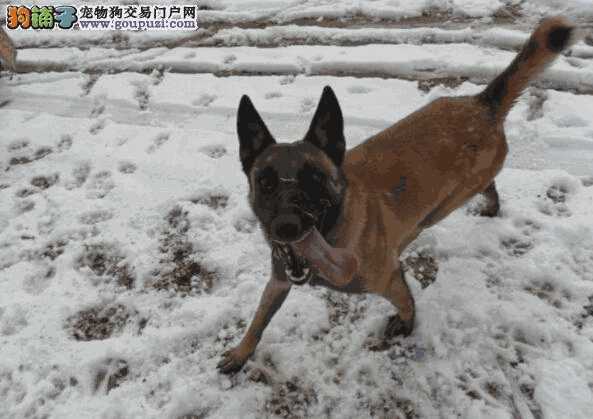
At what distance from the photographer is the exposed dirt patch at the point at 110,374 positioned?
122 inches

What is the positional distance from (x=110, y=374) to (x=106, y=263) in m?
0.98

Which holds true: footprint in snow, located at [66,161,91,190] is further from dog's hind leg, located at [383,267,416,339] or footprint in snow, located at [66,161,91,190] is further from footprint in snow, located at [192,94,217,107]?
dog's hind leg, located at [383,267,416,339]

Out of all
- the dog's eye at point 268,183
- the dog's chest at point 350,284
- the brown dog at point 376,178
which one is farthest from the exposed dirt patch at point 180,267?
the dog's eye at point 268,183

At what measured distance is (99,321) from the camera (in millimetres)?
3451

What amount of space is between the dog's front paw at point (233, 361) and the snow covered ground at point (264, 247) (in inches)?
2.0

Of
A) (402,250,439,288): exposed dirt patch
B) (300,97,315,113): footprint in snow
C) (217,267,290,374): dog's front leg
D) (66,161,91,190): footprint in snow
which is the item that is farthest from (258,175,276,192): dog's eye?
(66,161,91,190): footprint in snow

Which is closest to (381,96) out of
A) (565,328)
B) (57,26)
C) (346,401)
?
(565,328)

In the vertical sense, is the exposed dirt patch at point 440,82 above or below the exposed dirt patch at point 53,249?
above

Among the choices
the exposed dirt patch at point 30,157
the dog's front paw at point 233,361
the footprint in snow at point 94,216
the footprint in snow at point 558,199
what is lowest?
the dog's front paw at point 233,361

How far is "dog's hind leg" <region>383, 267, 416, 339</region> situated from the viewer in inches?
109

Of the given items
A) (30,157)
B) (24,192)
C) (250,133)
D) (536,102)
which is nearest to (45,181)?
(24,192)

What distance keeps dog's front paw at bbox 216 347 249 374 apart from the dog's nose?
1341 mm

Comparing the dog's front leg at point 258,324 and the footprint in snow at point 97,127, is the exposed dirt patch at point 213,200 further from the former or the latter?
the footprint in snow at point 97,127

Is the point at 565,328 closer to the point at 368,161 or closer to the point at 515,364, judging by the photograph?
the point at 515,364
